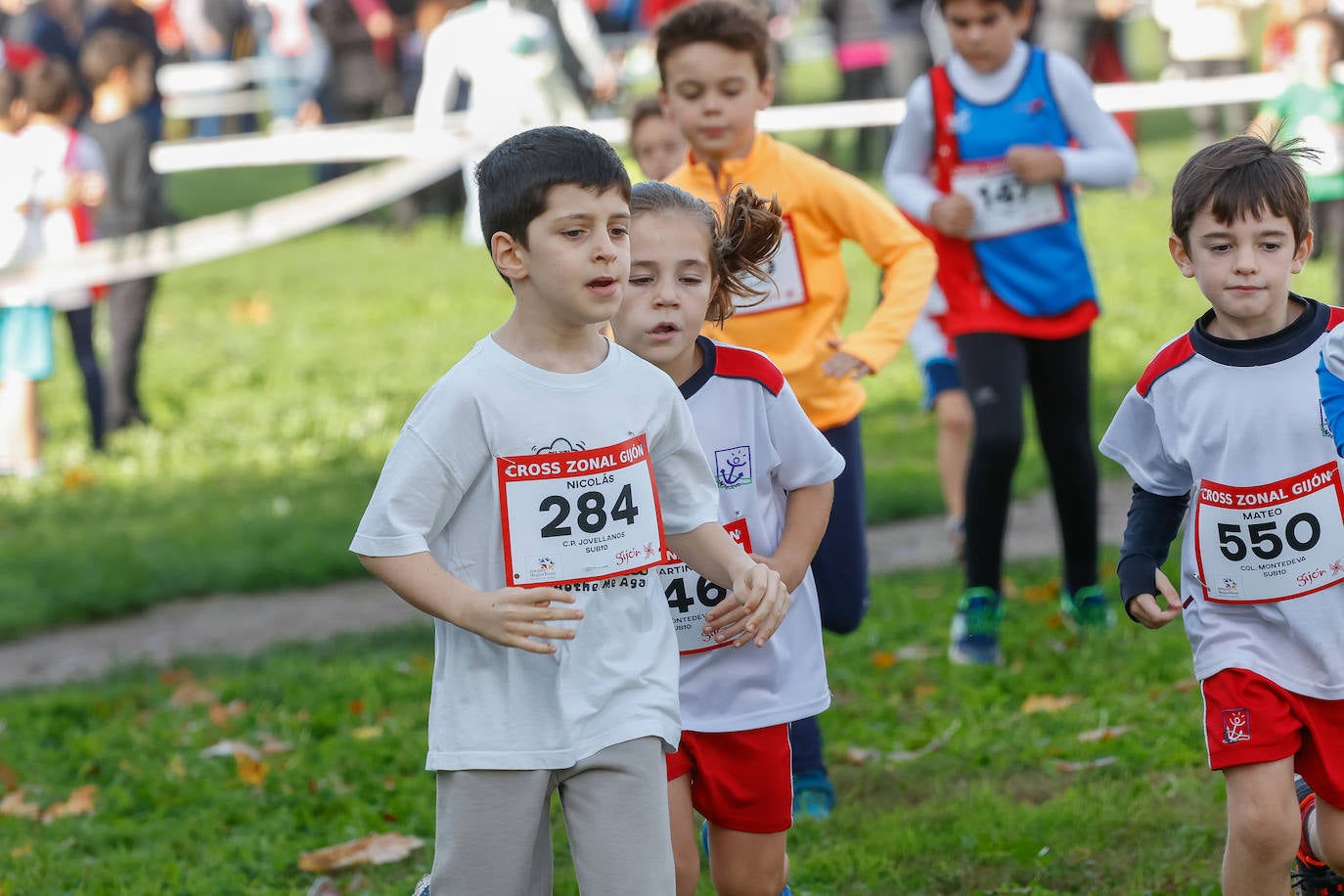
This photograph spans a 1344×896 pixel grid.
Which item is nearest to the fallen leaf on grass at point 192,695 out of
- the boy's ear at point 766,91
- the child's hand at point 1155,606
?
the boy's ear at point 766,91

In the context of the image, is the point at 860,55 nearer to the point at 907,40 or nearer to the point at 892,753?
Result: the point at 907,40

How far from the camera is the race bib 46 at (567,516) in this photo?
3.03 m

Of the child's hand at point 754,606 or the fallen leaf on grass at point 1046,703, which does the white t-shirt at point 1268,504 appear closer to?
the child's hand at point 754,606

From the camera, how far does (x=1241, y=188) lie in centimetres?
341

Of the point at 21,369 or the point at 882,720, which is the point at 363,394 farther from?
the point at 882,720

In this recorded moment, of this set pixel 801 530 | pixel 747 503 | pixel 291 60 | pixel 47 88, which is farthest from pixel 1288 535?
pixel 291 60

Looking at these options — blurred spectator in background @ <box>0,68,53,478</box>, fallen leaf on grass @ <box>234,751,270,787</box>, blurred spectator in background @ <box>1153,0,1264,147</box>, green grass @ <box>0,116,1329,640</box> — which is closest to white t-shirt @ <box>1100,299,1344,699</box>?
fallen leaf on grass @ <box>234,751,270,787</box>

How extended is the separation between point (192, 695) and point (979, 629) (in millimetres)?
2701

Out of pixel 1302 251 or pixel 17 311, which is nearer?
pixel 1302 251

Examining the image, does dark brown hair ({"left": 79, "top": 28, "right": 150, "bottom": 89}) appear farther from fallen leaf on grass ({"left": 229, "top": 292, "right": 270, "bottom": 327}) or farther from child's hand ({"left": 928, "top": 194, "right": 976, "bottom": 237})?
child's hand ({"left": 928, "top": 194, "right": 976, "bottom": 237})

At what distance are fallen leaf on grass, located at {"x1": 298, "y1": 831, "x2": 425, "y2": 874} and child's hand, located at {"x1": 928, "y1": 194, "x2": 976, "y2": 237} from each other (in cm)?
253

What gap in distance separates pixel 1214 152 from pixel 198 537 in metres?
6.03

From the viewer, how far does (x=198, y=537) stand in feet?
27.9

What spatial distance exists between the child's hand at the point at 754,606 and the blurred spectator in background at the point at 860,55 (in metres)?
15.3
